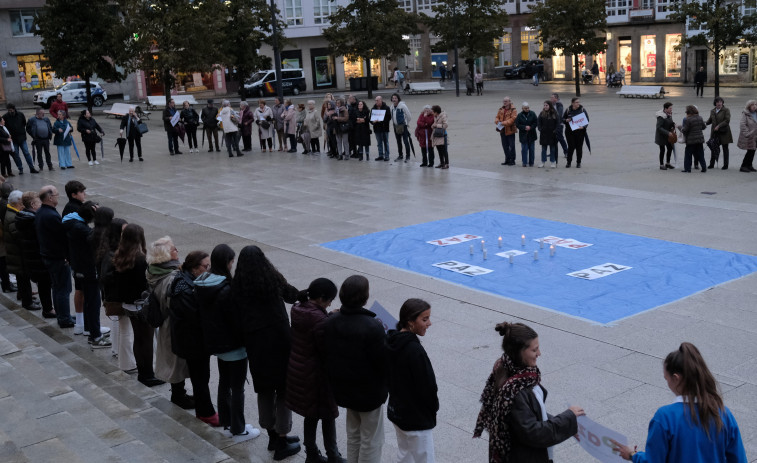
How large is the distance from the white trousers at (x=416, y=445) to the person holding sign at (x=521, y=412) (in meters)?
0.80

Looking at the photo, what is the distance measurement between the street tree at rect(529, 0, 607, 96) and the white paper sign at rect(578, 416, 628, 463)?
143 ft

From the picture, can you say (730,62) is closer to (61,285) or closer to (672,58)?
(672,58)

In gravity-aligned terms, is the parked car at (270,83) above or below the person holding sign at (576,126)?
above

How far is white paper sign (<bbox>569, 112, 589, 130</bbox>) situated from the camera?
65.0ft

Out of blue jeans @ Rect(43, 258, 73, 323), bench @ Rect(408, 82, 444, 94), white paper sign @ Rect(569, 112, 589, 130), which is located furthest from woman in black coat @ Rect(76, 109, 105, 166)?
bench @ Rect(408, 82, 444, 94)

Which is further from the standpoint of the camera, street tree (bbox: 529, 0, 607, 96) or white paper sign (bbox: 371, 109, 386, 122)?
street tree (bbox: 529, 0, 607, 96)

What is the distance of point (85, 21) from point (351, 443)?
4146cm

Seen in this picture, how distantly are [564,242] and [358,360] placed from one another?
840 centimetres

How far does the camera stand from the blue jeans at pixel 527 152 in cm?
2070

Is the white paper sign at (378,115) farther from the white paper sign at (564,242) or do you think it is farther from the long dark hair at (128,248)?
the long dark hair at (128,248)

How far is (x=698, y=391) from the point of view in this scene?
3771 millimetres

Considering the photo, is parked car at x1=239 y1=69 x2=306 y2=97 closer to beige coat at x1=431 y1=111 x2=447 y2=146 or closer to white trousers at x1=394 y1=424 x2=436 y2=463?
beige coat at x1=431 y1=111 x2=447 y2=146

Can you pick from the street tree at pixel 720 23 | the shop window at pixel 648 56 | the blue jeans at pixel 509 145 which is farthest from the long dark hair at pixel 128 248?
the shop window at pixel 648 56

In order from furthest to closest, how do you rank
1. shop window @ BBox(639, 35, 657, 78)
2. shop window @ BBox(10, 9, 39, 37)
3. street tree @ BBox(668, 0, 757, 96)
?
1. shop window @ BBox(639, 35, 657, 78)
2. shop window @ BBox(10, 9, 39, 37)
3. street tree @ BBox(668, 0, 757, 96)
